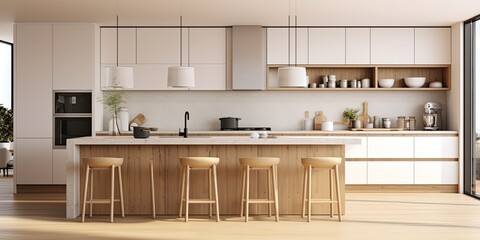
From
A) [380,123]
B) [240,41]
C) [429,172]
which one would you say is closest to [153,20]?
[240,41]

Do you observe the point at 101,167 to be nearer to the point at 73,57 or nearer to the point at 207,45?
the point at 73,57

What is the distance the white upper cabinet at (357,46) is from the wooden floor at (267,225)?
255 cm

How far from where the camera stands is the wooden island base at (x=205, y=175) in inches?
267

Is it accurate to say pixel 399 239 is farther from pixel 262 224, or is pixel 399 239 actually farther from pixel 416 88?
pixel 416 88

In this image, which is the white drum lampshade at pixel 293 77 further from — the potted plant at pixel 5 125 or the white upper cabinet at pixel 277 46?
the potted plant at pixel 5 125

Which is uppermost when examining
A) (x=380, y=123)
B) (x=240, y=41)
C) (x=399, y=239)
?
(x=240, y=41)

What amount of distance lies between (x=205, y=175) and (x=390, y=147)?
11.2ft

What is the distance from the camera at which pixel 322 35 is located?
9.39m

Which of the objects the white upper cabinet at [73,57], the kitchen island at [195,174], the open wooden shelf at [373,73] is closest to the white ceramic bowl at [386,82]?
the open wooden shelf at [373,73]

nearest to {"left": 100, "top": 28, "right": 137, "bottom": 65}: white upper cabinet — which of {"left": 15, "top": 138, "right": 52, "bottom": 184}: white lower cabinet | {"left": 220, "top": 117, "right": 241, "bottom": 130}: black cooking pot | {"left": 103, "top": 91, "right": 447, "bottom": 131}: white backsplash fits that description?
{"left": 103, "top": 91, "right": 447, "bottom": 131}: white backsplash

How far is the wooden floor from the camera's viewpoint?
5723mm

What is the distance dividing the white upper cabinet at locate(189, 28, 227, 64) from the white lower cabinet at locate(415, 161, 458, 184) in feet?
10.9

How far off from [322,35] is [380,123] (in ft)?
5.52

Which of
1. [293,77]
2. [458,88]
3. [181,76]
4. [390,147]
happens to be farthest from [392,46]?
[181,76]
